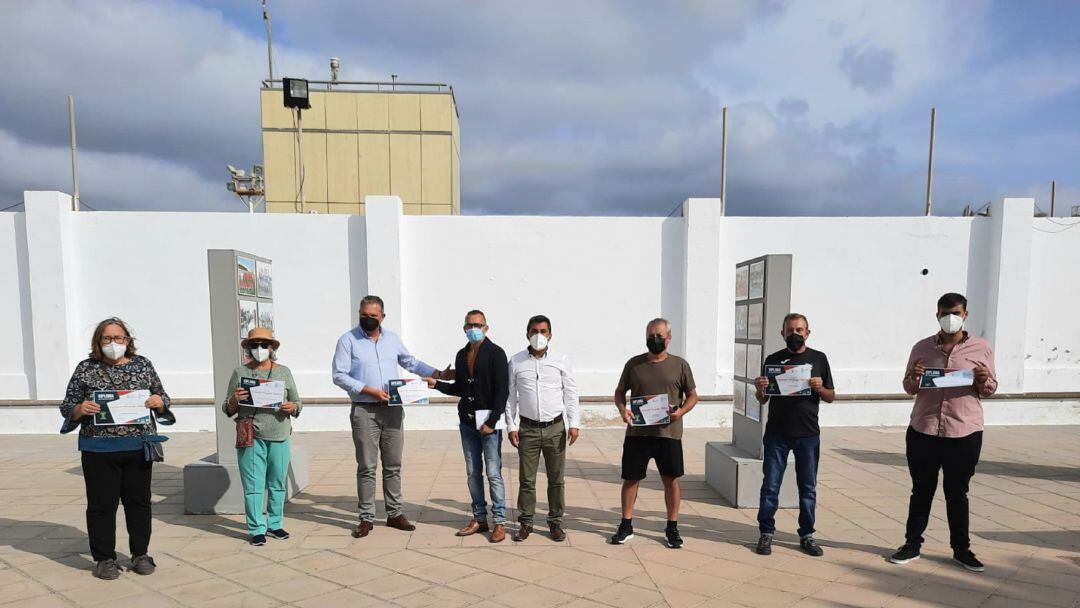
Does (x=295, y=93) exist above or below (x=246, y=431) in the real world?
above

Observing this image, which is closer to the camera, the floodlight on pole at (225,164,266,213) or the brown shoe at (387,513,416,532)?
the brown shoe at (387,513,416,532)

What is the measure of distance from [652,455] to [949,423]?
83.9 inches

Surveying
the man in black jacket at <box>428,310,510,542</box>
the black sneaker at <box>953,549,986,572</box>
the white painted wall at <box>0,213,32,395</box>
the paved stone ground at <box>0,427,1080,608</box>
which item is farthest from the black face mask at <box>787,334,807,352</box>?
the white painted wall at <box>0,213,32,395</box>

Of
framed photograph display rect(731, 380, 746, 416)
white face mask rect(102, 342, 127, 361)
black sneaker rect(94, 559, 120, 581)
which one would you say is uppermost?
white face mask rect(102, 342, 127, 361)

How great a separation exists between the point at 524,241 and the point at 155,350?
637 centimetres

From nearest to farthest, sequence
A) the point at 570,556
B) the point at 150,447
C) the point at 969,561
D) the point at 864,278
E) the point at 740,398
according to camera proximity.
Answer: the point at 150,447 < the point at 969,561 < the point at 570,556 < the point at 740,398 < the point at 864,278

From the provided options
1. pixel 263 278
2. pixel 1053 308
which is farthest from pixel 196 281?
pixel 1053 308

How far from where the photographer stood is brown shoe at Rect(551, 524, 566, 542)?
4.36m

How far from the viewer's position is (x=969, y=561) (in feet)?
12.6

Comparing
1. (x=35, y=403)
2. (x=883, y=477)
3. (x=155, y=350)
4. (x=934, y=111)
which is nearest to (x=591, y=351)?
(x=883, y=477)

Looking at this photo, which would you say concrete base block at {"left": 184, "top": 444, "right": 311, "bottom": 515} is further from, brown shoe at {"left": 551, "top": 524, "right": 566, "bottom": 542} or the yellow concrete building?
the yellow concrete building

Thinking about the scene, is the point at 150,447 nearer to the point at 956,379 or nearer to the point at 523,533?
the point at 523,533

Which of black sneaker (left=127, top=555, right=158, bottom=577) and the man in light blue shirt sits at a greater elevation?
the man in light blue shirt

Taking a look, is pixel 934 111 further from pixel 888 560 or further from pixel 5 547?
pixel 5 547
